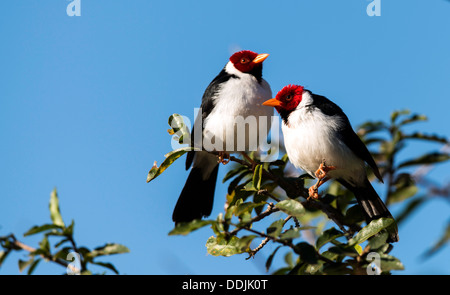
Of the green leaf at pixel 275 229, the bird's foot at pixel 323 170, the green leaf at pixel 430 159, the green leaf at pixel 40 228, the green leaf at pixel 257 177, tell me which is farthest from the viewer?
the bird's foot at pixel 323 170

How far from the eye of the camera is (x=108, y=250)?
2713mm

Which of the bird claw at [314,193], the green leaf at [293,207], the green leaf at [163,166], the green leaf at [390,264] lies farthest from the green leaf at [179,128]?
the green leaf at [390,264]

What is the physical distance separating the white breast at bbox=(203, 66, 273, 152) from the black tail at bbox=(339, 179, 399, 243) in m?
0.99

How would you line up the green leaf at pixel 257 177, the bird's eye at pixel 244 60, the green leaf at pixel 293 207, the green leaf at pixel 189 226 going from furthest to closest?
the bird's eye at pixel 244 60 < the green leaf at pixel 257 177 < the green leaf at pixel 293 207 < the green leaf at pixel 189 226

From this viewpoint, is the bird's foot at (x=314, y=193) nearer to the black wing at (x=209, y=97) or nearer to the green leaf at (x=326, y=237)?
the green leaf at (x=326, y=237)

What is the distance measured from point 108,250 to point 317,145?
253 cm

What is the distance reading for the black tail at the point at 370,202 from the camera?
4497mm

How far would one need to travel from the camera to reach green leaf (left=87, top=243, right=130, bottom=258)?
270cm

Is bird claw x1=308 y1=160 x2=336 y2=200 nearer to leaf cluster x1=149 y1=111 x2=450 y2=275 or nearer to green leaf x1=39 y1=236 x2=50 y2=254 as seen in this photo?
leaf cluster x1=149 y1=111 x2=450 y2=275

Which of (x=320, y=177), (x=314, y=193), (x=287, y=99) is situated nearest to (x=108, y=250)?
(x=314, y=193)

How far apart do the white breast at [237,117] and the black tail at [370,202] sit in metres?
0.99

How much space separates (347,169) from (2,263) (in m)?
3.22

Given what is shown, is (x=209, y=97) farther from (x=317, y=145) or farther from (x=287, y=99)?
Answer: (x=317, y=145)

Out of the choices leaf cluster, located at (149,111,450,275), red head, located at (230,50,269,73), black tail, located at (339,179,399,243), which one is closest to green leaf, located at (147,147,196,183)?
leaf cluster, located at (149,111,450,275)
